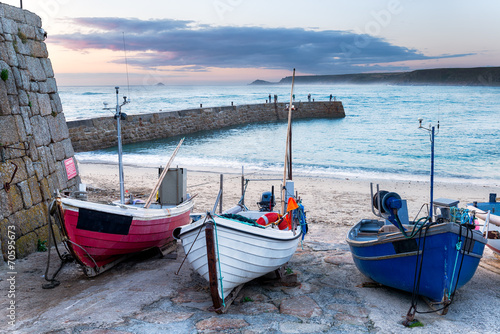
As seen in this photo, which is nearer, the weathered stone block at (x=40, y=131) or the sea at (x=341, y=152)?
the weathered stone block at (x=40, y=131)

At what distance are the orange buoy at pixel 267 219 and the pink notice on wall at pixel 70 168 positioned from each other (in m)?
5.53

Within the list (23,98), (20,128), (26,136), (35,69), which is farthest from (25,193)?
(35,69)

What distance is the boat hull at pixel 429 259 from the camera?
616cm

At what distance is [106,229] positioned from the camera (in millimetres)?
7328

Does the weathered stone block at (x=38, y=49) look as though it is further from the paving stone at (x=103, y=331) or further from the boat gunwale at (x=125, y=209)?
the paving stone at (x=103, y=331)

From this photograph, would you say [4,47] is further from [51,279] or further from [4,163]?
[51,279]

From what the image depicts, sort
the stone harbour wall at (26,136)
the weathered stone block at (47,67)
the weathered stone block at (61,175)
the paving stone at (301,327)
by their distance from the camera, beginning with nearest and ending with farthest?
the paving stone at (301,327)
the stone harbour wall at (26,136)
the weathered stone block at (61,175)
the weathered stone block at (47,67)

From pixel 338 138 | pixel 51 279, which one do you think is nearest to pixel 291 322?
pixel 51 279

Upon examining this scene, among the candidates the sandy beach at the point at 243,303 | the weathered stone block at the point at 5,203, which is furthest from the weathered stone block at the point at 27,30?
the sandy beach at the point at 243,303

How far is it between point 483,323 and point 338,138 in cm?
3183

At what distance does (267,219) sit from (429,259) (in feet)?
8.48

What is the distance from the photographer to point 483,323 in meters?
5.98

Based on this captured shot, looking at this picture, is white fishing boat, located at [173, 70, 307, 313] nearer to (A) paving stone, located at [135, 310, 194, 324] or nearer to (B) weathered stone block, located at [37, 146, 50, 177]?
(A) paving stone, located at [135, 310, 194, 324]

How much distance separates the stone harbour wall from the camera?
8258 mm
